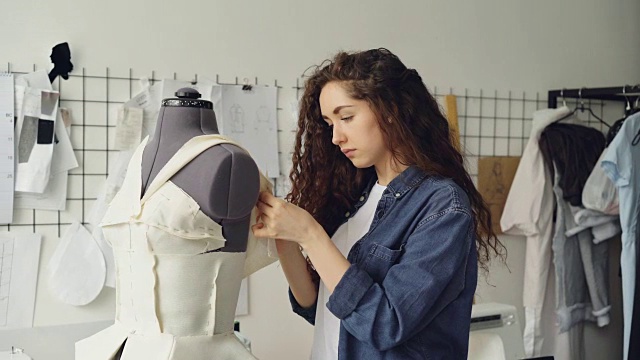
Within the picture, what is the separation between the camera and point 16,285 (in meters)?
2.20

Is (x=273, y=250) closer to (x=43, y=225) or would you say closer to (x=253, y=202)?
(x=253, y=202)

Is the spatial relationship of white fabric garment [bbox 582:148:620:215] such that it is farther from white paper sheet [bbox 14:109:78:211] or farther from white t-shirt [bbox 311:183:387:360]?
white paper sheet [bbox 14:109:78:211]

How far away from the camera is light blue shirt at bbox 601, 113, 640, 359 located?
9.01 ft

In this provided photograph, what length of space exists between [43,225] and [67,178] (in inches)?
6.5

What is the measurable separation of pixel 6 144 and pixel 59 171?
0.59ft

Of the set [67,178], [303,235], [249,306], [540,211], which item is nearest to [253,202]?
[303,235]

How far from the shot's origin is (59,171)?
2.23m

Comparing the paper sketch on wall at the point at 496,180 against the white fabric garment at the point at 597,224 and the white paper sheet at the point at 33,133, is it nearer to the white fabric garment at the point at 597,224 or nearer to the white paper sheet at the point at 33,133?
the white fabric garment at the point at 597,224

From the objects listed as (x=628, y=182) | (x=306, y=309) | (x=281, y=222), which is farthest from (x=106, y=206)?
(x=628, y=182)

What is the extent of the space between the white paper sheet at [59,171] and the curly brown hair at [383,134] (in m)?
0.89

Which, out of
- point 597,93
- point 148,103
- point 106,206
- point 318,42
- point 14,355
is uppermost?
point 318,42

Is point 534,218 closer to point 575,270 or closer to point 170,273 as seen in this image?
point 575,270

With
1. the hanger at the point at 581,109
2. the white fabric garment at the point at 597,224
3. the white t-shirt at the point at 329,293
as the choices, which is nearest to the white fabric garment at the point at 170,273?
the white t-shirt at the point at 329,293

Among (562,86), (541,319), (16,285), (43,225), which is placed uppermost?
(562,86)
